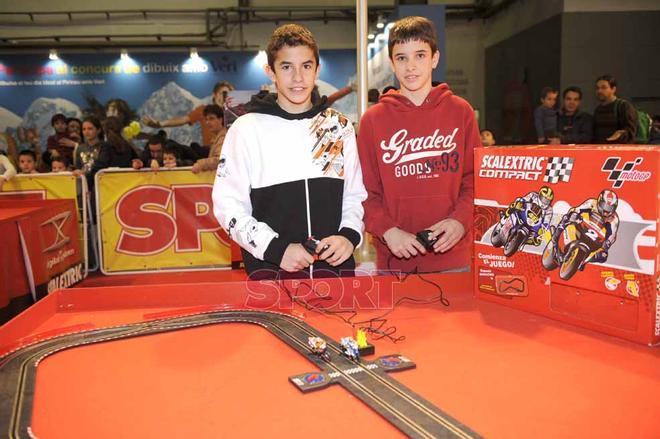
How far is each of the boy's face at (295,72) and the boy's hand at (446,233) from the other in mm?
615

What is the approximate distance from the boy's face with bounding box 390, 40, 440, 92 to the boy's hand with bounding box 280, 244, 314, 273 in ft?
2.46

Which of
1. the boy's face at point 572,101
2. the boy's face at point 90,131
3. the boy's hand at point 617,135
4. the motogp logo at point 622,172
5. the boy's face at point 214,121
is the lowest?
the motogp logo at point 622,172

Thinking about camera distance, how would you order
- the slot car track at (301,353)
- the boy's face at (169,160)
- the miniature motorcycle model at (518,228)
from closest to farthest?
1. the slot car track at (301,353)
2. the miniature motorcycle model at (518,228)
3. the boy's face at (169,160)

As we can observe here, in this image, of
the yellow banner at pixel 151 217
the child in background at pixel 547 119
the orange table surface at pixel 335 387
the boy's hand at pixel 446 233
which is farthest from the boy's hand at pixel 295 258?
the child in background at pixel 547 119

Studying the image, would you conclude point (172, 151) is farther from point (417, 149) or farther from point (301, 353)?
point (301, 353)

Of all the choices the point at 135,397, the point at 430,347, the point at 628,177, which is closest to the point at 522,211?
the point at 628,177

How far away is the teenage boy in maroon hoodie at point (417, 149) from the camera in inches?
81.1

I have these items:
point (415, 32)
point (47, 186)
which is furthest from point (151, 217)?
point (415, 32)

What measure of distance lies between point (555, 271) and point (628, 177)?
0.31 meters

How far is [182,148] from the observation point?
6742 millimetres

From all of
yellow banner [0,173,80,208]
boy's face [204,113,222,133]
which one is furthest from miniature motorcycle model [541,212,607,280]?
yellow banner [0,173,80,208]

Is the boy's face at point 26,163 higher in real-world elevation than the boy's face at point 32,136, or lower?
lower

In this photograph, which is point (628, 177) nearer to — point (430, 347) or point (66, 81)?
point (430, 347)

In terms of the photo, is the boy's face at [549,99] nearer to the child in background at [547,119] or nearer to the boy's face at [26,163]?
the child in background at [547,119]
